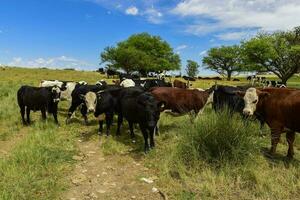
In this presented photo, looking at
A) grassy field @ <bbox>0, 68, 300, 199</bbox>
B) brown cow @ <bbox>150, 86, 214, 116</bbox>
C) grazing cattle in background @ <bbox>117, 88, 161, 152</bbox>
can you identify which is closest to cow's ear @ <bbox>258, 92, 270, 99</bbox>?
grassy field @ <bbox>0, 68, 300, 199</bbox>

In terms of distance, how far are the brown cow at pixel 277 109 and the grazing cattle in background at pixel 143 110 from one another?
240 centimetres

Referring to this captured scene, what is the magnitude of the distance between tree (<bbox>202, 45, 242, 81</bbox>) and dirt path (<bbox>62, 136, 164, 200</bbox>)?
7950 cm

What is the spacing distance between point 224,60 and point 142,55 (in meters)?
30.0

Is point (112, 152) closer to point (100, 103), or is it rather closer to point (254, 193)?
point (100, 103)

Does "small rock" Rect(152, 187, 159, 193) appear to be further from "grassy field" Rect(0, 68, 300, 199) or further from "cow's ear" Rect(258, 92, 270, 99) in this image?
"cow's ear" Rect(258, 92, 270, 99)

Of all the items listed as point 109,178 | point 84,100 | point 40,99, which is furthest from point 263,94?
point 40,99

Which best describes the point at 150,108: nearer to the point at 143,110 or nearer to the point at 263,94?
the point at 143,110

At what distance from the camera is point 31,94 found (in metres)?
13.3

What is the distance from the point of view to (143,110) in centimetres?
980

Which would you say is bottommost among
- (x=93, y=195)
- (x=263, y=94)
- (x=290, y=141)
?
(x=93, y=195)

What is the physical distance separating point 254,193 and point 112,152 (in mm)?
4018

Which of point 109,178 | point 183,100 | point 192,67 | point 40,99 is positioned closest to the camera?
point 109,178

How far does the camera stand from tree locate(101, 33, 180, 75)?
65375 mm

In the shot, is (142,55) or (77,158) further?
(142,55)
